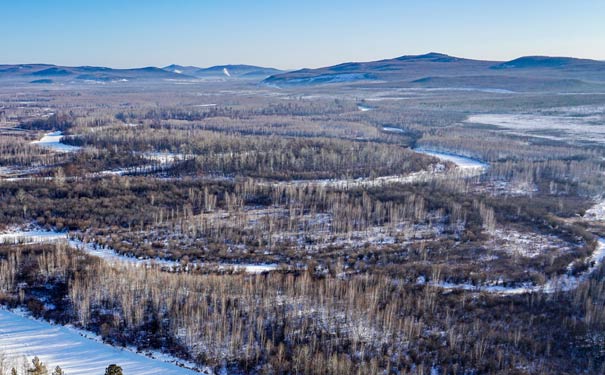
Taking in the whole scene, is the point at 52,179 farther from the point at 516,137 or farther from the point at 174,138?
the point at 516,137

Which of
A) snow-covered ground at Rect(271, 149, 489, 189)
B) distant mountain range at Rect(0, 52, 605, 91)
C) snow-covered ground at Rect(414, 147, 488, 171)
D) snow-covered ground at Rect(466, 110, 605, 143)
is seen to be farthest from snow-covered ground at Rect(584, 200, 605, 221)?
distant mountain range at Rect(0, 52, 605, 91)

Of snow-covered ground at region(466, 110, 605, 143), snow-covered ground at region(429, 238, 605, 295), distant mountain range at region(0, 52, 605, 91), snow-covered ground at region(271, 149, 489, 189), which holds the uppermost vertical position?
distant mountain range at region(0, 52, 605, 91)

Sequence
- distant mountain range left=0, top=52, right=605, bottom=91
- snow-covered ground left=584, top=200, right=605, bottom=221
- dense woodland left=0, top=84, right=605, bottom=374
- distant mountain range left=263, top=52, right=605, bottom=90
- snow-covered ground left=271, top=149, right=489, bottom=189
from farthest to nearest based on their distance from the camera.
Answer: distant mountain range left=263, top=52, right=605, bottom=90, distant mountain range left=0, top=52, right=605, bottom=91, snow-covered ground left=271, top=149, right=489, bottom=189, snow-covered ground left=584, top=200, right=605, bottom=221, dense woodland left=0, top=84, right=605, bottom=374

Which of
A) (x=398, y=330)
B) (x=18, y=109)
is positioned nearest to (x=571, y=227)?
(x=398, y=330)

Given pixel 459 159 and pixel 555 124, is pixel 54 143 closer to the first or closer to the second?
pixel 459 159

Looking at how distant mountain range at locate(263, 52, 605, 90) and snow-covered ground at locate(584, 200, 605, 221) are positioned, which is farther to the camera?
distant mountain range at locate(263, 52, 605, 90)

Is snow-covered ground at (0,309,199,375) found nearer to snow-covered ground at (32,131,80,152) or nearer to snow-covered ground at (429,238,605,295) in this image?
snow-covered ground at (429,238,605,295)

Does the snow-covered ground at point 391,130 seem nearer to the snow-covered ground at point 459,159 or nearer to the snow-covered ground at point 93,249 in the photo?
the snow-covered ground at point 459,159
